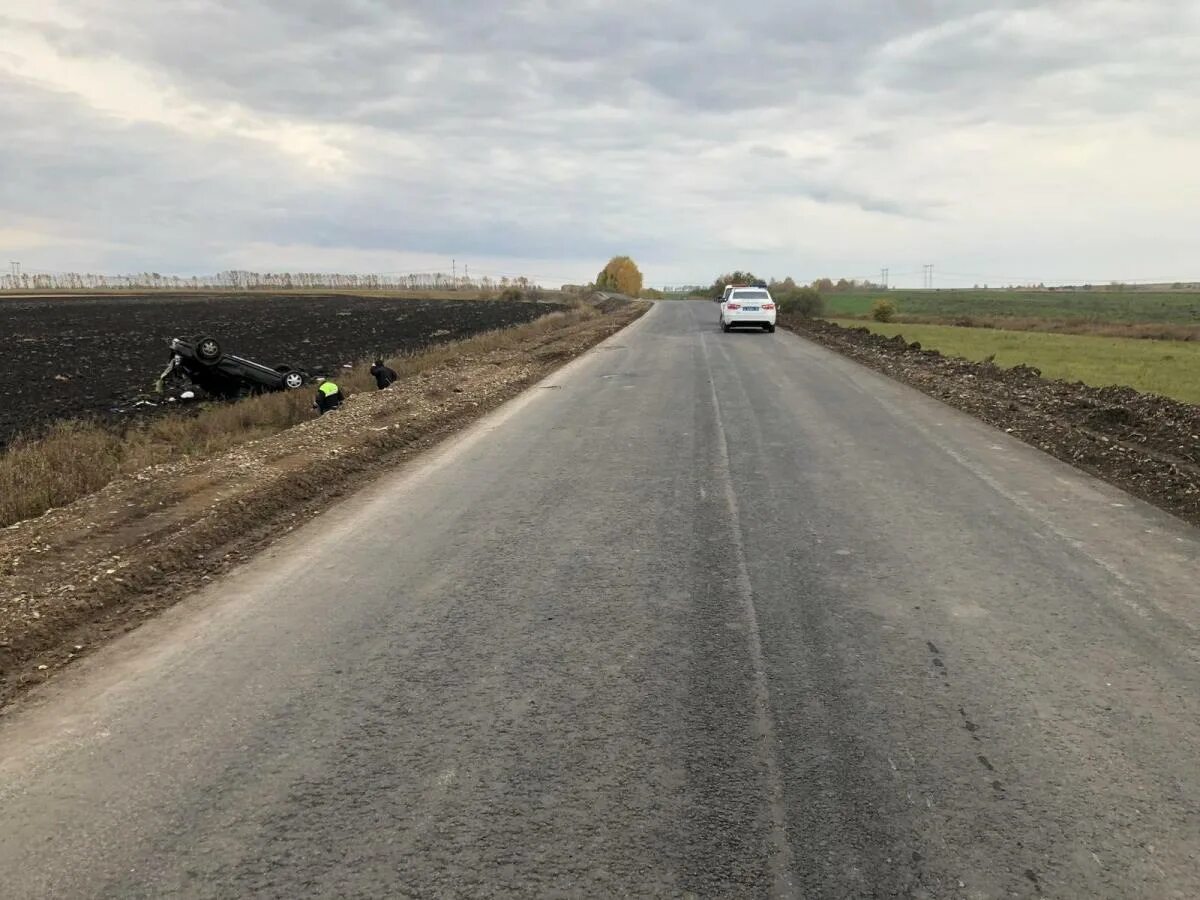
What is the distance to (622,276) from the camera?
153625 millimetres

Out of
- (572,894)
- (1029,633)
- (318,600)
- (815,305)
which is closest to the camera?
(572,894)

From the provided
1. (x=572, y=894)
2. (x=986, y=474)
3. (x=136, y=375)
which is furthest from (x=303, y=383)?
(x=572, y=894)

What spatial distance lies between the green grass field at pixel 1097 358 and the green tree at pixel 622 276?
4767 inches

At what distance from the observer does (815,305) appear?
54.3m

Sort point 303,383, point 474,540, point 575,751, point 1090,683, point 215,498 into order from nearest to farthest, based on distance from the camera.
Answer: point 575,751
point 1090,683
point 474,540
point 215,498
point 303,383

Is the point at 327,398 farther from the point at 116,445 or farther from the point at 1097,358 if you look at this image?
the point at 1097,358

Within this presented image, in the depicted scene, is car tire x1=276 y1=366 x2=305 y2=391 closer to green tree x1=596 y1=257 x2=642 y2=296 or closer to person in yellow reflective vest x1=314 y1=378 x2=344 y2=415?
person in yellow reflective vest x1=314 y1=378 x2=344 y2=415

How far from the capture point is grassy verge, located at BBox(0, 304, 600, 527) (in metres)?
7.96

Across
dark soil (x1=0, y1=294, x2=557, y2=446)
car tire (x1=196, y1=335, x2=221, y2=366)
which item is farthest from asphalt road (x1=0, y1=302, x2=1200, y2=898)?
dark soil (x1=0, y1=294, x2=557, y2=446)

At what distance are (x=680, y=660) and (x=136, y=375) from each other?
21.5 m

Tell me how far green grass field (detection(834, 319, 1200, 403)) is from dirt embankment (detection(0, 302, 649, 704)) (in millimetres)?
14560

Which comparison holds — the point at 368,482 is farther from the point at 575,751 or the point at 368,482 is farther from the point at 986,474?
the point at 986,474

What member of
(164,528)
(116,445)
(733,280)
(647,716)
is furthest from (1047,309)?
(647,716)

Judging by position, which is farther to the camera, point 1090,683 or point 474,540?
point 474,540
